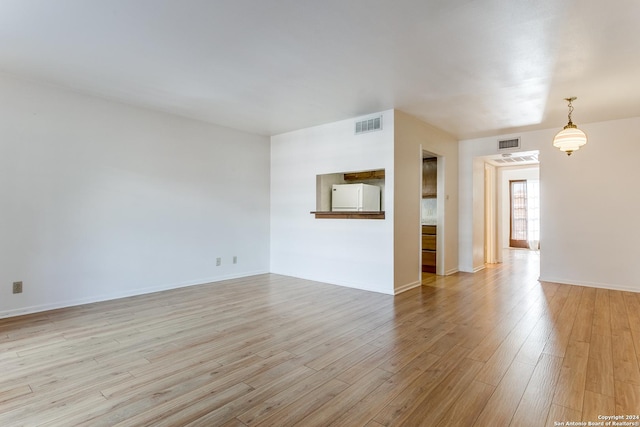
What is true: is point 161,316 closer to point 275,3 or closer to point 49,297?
point 49,297

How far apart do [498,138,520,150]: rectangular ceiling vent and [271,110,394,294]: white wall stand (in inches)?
107

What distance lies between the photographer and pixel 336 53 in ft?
9.37

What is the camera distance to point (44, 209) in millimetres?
3613

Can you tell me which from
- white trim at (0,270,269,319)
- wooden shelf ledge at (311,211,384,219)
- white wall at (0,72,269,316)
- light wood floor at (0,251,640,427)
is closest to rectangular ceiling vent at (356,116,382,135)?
wooden shelf ledge at (311,211,384,219)

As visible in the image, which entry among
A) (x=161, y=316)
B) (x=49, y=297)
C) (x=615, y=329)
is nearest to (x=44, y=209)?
(x=49, y=297)

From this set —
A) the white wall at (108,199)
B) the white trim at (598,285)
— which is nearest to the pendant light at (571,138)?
the white trim at (598,285)

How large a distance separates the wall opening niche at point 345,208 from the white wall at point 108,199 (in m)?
1.32

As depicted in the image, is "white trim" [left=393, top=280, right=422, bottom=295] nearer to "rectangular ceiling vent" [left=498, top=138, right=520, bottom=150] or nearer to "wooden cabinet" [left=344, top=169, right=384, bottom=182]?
"wooden cabinet" [left=344, top=169, right=384, bottom=182]

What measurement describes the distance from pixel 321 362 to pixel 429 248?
4283mm

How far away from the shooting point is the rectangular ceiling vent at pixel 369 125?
4496 mm

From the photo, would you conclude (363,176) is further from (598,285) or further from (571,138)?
(598,285)

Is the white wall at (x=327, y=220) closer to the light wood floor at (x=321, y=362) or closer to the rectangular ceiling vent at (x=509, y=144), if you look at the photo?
the light wood floor at (x=321, y=362)

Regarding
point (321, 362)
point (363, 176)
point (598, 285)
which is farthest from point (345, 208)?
point (598, 285)

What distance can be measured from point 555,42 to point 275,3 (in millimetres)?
2226
